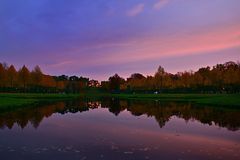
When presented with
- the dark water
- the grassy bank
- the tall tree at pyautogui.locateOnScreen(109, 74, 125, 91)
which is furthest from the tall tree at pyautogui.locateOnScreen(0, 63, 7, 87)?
the tall tree at pyautogui.locateOnScreen(109, 74, 125, 91)

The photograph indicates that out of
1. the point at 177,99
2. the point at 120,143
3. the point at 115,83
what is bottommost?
the point at 120,143

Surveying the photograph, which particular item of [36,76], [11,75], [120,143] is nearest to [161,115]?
[120,143]

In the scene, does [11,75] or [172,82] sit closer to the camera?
[11,75]

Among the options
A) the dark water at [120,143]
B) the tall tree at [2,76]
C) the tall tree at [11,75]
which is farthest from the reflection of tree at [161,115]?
the tall tree at [11,75]

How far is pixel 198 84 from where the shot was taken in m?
121

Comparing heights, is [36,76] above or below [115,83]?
above

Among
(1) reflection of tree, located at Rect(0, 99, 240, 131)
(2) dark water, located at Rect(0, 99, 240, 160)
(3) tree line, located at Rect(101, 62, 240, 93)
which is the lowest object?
(2) dark water, located at Rect(0, 99, 240, 160)

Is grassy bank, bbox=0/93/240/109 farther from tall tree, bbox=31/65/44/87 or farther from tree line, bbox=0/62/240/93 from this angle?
tall tree, bbox=31/65/44/87

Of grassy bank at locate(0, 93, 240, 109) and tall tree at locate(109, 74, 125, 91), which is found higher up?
tall tree at locate(109, 74, 125, 91)

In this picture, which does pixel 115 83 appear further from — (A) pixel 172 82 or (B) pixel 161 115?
(B) pixel 161 115

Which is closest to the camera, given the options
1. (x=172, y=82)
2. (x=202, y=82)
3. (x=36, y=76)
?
(x=36, y=76)

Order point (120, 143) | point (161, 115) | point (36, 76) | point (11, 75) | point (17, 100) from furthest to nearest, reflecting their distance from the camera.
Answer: point (36, 76) < point (11, 75) < point (17, 100) < point (161, 115) < point (120, 143)

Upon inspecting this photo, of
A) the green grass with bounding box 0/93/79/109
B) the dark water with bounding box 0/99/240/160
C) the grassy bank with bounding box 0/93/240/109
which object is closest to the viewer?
the dark water with bounding box 0/99/240/160

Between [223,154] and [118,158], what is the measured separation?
5.36m
